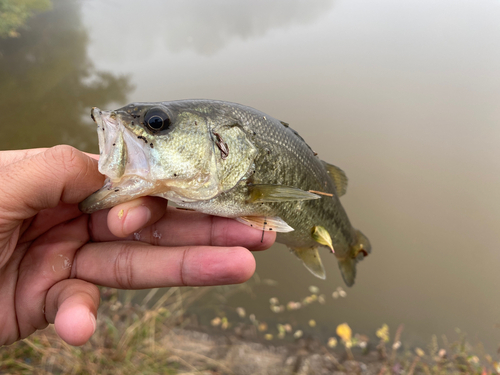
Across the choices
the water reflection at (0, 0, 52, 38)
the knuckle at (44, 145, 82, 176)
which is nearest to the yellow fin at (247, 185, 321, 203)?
the knuckle at (44, 145, 82, 176)

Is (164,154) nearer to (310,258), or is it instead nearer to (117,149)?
(117,149)

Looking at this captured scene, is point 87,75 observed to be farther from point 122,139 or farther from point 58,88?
point 122,139

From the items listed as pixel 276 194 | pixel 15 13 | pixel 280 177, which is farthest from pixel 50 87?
pixel 276 194

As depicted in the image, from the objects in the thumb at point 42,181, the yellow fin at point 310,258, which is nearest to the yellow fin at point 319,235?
the yellow fin at point 310,258

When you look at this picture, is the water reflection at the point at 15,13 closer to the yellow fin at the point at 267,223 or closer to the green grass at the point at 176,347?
the green grass at the point at 176,347

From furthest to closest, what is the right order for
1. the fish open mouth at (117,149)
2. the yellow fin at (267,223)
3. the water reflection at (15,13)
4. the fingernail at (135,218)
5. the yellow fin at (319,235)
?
the water reflection at (15,13), the yellow fin at (319,235), the yellow fin at (267,223), the fingernail at (135,218), the fish open mouth at (117,149)

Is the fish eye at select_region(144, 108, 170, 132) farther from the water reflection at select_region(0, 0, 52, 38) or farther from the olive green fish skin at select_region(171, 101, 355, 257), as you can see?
the water reflection at select_region(0, 0, 52, 38)
